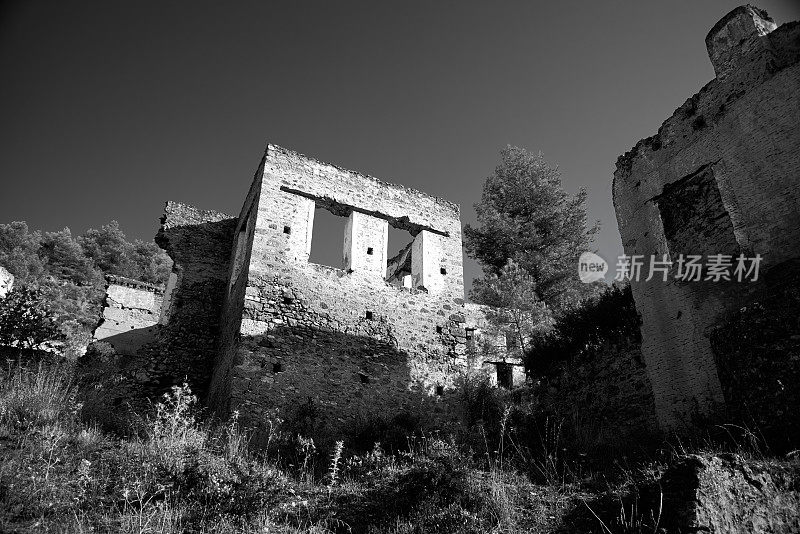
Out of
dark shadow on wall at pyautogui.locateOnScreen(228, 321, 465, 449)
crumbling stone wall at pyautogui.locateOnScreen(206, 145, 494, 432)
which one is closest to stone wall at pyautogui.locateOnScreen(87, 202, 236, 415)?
crumbling stone wall at pyautogui.locateOnScreen(206, 145, 494, 432)

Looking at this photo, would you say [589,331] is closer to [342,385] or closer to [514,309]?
[514,309]

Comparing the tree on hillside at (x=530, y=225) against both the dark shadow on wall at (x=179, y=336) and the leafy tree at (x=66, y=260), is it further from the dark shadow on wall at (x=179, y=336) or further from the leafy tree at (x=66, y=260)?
the leafy tree at (x=66, y=260)

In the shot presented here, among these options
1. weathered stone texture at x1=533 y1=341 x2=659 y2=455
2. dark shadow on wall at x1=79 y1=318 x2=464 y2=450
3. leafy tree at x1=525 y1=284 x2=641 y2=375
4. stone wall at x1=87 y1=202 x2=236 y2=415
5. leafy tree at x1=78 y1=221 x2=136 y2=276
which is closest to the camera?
weathered stone texture at x1=533 y1=341 x2=659 y2=455

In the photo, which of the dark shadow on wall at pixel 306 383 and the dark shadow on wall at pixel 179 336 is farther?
the dark shadow on wall at pixel 179 336

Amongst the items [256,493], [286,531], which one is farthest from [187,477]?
[286,531]

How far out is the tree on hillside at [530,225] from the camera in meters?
19.1

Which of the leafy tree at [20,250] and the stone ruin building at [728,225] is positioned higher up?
the leafy tree at [20,250]

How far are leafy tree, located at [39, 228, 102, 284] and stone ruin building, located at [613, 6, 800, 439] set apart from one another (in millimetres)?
33904

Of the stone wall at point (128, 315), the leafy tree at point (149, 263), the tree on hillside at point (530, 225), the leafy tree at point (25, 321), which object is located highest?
the leafy tree at point (149, 263)

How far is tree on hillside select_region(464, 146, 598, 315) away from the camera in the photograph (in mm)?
19094

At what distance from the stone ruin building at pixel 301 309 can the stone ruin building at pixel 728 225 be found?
4.45 m

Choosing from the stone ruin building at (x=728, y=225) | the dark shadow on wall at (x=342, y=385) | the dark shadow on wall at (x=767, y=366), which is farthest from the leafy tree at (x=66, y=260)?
the dark shadow on wall at (x=767, y=366)

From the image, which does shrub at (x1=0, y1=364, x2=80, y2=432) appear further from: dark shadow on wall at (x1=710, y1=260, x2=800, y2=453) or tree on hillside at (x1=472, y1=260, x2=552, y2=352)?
tree on hillside at (x1=472, y1=260, x2=552, y2=352)

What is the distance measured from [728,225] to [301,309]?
310 inches
